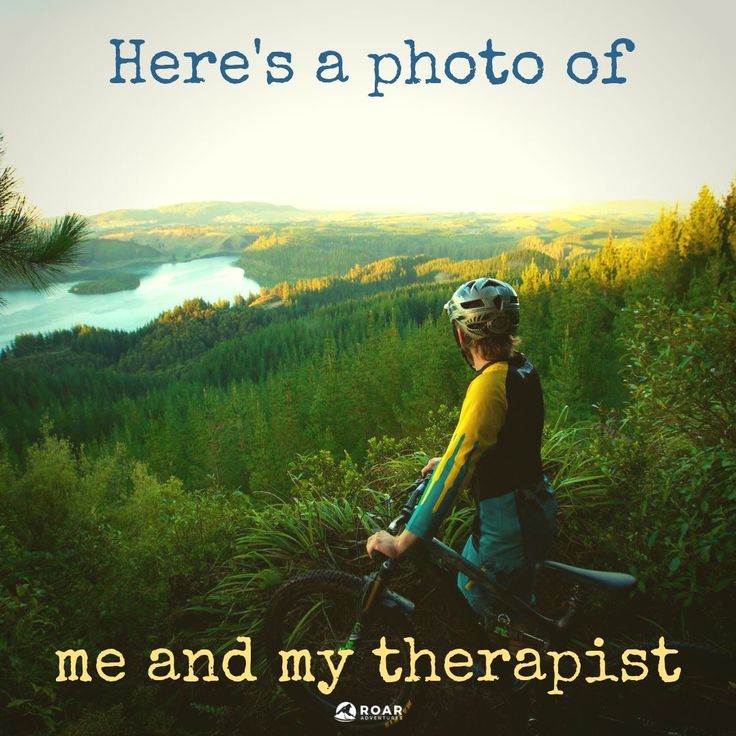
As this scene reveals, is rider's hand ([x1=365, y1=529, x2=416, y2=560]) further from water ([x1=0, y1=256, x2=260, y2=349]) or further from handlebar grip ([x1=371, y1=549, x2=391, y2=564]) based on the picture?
water ([x1=0, y1=256, x2=260, y2=349])

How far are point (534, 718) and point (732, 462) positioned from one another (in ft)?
6.53

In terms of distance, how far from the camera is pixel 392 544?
2.42 meters

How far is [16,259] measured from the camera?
6223 mm

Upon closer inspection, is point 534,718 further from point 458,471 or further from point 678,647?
point 458,471

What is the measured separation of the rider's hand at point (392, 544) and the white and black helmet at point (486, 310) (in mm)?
1035

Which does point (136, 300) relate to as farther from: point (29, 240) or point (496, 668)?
point (496, 668)

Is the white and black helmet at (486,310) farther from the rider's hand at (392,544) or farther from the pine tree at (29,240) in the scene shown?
the pine tree at (29,240)

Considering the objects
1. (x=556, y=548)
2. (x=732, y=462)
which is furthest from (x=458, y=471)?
(x=556, y=548)

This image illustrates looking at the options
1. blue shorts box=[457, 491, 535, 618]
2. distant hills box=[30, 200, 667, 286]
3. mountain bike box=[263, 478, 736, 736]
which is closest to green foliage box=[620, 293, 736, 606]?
mountain bike box=[263, 478, 736, 736]

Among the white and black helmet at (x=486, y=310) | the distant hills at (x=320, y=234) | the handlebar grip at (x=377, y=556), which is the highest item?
the distant hills at (x=320, y=234)

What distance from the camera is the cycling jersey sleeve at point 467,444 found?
229cm

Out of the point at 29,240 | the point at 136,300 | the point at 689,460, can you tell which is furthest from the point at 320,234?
the point at 689,460

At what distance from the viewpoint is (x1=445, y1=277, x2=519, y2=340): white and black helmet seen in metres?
2.51

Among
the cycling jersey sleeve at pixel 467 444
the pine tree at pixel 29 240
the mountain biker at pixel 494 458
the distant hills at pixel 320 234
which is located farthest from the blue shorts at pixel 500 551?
the distant hills at pixel 320 234
